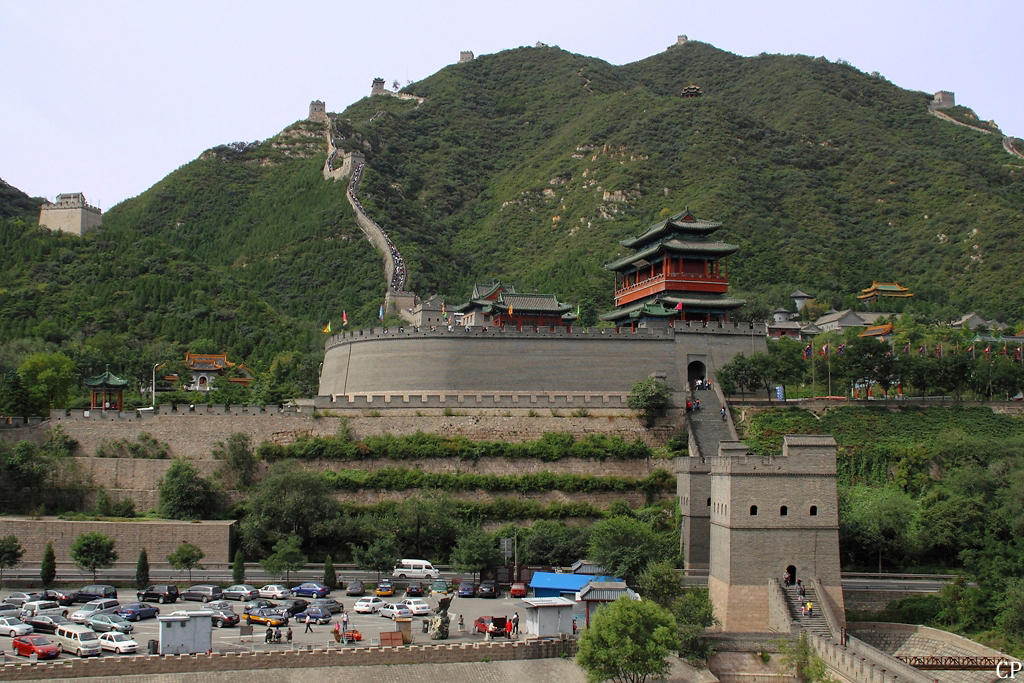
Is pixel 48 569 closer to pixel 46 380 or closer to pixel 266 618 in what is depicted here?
pixel 266 618

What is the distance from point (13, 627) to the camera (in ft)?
100

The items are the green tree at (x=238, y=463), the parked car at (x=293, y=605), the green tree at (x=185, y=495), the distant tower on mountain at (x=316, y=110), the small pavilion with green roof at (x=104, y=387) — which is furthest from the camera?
the distant tower on mountain at (x=316, y=110)

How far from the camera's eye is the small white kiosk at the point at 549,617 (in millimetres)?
33656

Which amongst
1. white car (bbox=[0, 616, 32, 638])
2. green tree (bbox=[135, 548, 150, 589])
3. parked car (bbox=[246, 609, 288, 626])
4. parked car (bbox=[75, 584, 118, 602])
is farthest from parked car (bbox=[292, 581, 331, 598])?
white car (bbox=[0, 616, 32, 638])

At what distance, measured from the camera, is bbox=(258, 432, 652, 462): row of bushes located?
1891 inches

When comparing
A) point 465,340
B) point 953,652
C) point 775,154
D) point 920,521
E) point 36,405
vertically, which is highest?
point 775,154

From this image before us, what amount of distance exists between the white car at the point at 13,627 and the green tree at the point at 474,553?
1502cm

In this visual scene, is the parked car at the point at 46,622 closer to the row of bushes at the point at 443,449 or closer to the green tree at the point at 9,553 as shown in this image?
the green tree at the point at 9,553

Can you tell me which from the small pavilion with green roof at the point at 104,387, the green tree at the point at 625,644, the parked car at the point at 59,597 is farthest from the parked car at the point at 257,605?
the small pavilion with green roof at the point at 104,387

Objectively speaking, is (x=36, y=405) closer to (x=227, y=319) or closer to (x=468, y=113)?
(x=227, y=319)

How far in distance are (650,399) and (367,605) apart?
737 inches

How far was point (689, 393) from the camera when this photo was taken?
2053 inches

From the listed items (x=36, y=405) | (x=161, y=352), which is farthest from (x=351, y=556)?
(x=161, y=352)

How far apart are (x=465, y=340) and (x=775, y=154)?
6672cm
